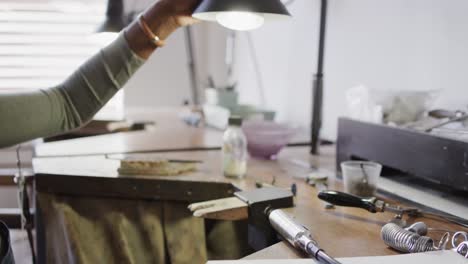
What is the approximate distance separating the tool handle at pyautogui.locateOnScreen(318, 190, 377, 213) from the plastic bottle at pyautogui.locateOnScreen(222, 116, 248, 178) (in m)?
0.36

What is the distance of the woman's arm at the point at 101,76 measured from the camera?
3.91 feet

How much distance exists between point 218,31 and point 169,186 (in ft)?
8.05

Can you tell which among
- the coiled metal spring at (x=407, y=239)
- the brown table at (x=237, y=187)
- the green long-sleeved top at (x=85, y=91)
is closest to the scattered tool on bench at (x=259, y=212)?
the brown table at (x=237, y=187)

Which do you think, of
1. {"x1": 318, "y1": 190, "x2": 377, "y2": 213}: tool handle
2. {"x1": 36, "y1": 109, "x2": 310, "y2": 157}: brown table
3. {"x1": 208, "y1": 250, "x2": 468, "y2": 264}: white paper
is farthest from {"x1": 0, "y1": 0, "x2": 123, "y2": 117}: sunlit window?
{"x1": 208, "y1": 250, "x2": 468, "y2": 264}: white paper

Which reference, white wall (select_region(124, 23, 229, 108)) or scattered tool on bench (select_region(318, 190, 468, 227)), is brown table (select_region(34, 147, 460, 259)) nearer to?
scattered tool on bench (select_region(318, 190, 468, 227))

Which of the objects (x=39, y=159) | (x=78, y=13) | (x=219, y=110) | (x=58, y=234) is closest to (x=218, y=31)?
(x=78, y=13)

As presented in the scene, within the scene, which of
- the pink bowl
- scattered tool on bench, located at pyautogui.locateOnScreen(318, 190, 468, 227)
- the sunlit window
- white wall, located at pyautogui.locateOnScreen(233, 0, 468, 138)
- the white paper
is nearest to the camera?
the white paper

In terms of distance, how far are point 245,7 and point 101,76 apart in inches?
19.9

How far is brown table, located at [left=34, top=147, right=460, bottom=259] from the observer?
80cm

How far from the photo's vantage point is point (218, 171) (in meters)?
1.35

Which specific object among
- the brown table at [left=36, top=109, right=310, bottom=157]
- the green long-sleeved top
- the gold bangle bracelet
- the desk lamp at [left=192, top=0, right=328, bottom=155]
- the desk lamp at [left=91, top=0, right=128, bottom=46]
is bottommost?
the brown table at [left=36, top=109, right=310, bottom=157]

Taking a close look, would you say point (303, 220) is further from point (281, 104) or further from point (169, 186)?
point (281, 104)

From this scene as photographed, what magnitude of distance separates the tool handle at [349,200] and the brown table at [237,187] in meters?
0.03

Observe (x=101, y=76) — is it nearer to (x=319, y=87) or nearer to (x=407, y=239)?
(x=319, y=87)
